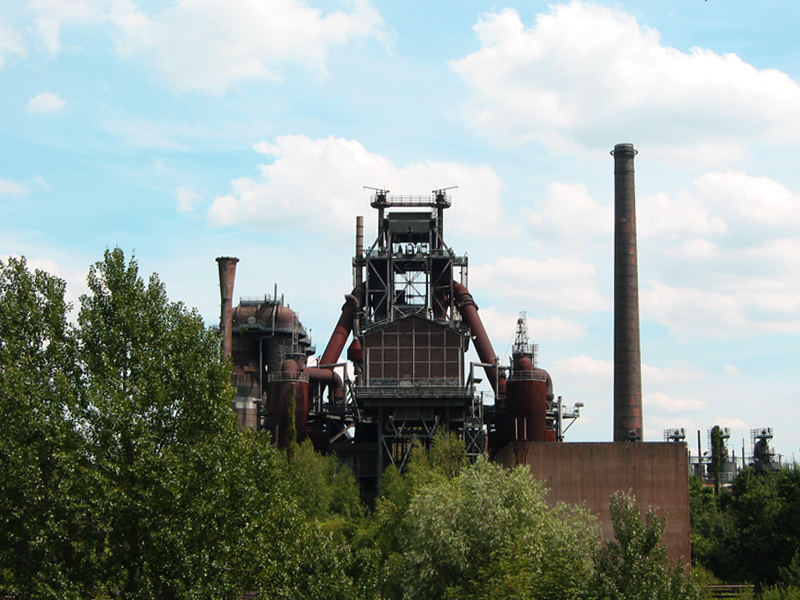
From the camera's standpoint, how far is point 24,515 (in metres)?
25.5

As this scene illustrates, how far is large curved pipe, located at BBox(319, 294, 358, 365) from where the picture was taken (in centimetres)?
7975

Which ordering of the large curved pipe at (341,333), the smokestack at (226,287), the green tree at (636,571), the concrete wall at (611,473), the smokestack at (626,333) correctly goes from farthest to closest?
the large curved pipe at (341,333)
the smokestack at (626,333)
the smokestack at (226,287)
the concrete wall at (611,473)
the green tree at (636,571)

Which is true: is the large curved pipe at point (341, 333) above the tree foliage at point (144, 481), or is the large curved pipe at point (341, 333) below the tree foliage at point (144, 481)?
above

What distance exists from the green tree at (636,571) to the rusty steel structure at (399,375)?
138 feet

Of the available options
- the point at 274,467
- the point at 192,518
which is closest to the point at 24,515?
the point at 192,518

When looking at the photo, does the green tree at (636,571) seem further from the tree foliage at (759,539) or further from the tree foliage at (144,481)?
the tree foliage at (759,539)

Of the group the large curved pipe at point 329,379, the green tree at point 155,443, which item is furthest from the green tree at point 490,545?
the large curved pipe at point 329,379

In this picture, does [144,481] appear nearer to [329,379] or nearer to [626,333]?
[626,333]

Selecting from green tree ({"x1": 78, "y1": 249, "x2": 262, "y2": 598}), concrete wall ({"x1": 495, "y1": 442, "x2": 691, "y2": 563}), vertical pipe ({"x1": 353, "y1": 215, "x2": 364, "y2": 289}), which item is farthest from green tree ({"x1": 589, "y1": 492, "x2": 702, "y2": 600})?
vertical pipe ({"x1": 353, "y1": 215, "x2": 364, "y2": 289})

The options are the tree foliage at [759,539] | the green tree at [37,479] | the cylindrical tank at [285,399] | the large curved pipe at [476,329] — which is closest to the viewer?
the green tree at [37,479]

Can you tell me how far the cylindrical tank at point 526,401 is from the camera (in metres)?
71.7

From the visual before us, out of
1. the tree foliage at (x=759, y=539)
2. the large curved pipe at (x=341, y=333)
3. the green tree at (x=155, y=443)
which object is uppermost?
the large curved pipe at (x=341, y=333)

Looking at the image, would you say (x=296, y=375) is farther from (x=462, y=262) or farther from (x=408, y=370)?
(x=462, y=262)

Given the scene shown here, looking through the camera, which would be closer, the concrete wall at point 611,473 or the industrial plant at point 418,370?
the concrete wall at point 611,473
